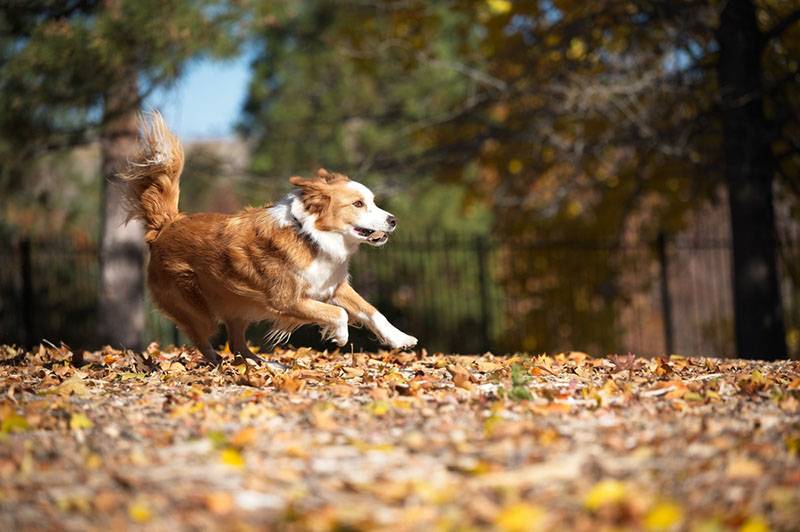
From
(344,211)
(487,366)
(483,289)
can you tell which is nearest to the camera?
(487,366)

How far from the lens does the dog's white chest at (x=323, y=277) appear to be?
7090 mm

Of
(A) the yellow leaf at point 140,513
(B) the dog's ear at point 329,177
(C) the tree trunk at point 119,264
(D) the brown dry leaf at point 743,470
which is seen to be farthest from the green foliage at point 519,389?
(C) the tree trunk at point 119,264

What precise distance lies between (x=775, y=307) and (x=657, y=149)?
223 cm

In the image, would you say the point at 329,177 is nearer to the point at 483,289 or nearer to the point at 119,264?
the point at 119,264

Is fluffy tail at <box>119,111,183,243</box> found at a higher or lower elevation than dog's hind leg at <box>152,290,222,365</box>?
higher

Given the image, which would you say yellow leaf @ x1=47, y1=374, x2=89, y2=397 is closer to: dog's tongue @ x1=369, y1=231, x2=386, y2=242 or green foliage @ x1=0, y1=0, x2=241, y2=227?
dog's tongue @ x1=369, y1=231, x2=386, y2=242

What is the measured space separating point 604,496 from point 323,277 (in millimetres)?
3883

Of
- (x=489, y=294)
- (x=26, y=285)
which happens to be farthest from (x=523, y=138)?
(x=26, y=285)

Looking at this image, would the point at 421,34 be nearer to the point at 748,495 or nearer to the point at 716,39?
the point at 716,39

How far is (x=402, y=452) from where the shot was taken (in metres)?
4.25

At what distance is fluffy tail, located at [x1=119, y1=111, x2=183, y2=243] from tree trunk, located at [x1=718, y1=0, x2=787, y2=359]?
6.15 metres

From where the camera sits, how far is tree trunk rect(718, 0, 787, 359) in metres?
10.9

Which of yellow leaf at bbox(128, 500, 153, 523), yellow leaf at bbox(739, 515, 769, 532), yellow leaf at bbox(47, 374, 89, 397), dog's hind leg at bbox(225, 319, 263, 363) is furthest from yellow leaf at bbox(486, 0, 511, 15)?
Answer: yellow leaf at bbox(128, 500, 153, 523)

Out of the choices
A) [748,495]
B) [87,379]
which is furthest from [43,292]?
[748,495]
